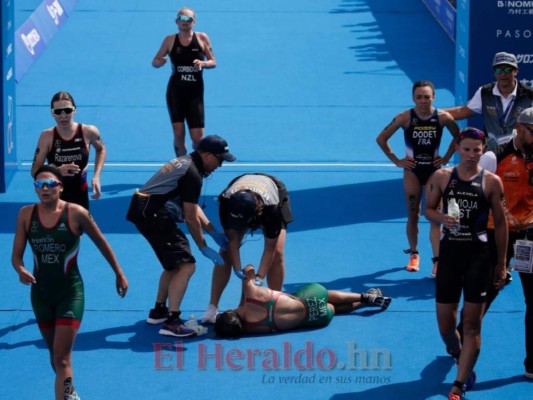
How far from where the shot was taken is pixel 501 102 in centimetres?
1120

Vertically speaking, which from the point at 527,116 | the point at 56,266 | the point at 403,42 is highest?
the point at 403,42

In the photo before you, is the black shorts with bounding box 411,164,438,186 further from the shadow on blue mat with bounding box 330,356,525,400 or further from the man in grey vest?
the shadow on blue mat with bounding box 330,356,525,400

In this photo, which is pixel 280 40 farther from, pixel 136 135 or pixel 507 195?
pixel 507 195

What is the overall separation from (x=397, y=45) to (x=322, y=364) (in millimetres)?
14262

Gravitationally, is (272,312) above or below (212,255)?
below

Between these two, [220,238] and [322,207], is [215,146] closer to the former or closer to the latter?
[220,238]

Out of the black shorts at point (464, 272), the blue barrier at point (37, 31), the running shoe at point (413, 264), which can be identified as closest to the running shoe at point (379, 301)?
the running shoe at point (413, 264)

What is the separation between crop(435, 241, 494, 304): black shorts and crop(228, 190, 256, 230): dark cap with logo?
172 cm

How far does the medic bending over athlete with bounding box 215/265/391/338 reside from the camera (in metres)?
9.53

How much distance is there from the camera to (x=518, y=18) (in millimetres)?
13812

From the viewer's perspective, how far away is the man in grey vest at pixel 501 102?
1088 cm

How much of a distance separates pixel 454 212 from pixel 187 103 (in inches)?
262

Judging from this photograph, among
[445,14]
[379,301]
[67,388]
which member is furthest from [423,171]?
[445,14]

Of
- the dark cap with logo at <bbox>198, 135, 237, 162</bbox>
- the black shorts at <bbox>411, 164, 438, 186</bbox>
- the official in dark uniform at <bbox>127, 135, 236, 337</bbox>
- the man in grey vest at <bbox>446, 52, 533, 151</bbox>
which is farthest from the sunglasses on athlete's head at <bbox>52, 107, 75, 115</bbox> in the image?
the man in grey vest at <bbox>446, 52, 533, 151</bbox>
